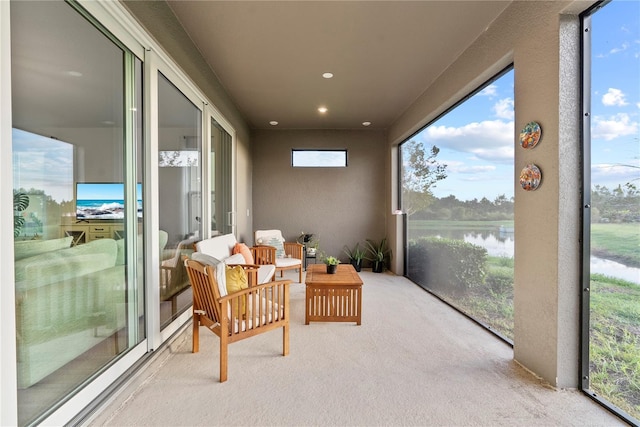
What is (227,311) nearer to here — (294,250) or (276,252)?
(276,252)

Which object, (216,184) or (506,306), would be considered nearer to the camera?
(506,306)

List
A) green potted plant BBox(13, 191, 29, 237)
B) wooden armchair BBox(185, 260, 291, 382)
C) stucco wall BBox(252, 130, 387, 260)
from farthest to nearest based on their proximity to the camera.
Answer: stucco wall BBox(252, 130, 387, 260), wooden armchair BBox(185, 260, 291, 382), green potted plant BBox(13, 191, 29, 237)

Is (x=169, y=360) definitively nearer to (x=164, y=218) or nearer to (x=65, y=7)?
(x=164, y=218)

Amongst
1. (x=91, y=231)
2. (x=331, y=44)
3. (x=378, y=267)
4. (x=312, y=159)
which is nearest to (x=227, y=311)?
(x=91, y=231)

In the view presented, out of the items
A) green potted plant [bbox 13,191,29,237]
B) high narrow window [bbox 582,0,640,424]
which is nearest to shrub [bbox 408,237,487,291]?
high narrow window [bbox 582,0,640,424]

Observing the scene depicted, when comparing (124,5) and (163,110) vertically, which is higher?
(124,5)

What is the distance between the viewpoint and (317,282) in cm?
312

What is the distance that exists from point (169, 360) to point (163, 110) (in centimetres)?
200

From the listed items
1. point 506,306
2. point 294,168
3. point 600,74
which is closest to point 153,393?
point 506,306

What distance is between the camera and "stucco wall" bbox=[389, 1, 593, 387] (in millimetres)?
1942

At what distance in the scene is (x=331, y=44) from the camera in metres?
2.92

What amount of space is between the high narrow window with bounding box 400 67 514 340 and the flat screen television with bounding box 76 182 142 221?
2994 millimetres

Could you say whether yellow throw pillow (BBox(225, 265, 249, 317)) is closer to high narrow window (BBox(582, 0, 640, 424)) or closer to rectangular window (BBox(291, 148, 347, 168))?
high narrow window (BBox(582, 0, 640, 424))

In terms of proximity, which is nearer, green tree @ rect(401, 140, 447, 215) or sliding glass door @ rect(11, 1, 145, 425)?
sliding glass door @ rect(11, 1, 145, 425)
